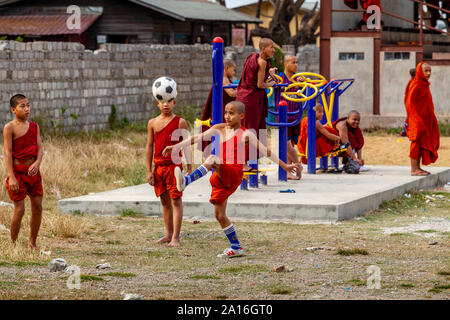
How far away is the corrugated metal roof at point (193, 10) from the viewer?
29312 millimetres

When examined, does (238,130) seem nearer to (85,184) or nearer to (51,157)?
(85,184)

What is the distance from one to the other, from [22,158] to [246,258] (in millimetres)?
2067

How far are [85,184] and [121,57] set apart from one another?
8.38 metres

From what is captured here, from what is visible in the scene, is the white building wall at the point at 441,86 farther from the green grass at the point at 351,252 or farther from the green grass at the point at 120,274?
the green grass at the point at 120,274

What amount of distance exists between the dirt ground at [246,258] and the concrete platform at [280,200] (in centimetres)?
17

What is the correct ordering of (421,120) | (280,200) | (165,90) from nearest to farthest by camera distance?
1. (165,90)
2. (280,200)
3. (421,120)

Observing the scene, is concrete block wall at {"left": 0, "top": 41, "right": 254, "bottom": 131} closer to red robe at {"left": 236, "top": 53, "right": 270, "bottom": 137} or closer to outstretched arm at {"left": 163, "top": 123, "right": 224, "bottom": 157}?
red robe at {"left": 236, "top": 53, "right": 270, "bottom": 137}

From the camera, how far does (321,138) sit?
41.8ft

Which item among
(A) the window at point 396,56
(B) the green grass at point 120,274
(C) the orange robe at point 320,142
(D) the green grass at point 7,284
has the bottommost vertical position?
(B) the green grass at point 120,274

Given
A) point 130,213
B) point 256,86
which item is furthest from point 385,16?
point 130,213

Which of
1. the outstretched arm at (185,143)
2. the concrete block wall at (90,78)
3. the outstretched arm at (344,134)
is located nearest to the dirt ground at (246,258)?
the outstretched arm at (185,143)

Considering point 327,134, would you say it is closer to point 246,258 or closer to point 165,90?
point 165,90

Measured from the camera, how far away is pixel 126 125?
20.8 m

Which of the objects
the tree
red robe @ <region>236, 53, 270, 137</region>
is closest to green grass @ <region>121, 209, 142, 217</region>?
red robe @ <region>236, 53, 270, 137</region>
